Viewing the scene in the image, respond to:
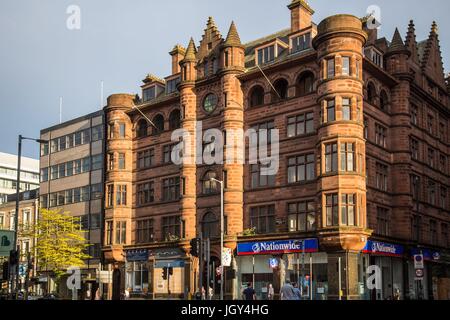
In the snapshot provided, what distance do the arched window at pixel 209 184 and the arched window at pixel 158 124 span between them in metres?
8.76

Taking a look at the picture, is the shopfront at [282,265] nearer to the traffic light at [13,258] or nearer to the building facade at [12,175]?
the traffic light at [13,258]

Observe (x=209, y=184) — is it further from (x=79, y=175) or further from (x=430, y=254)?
(x=79, y=175)

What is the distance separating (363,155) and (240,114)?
11.4 metres

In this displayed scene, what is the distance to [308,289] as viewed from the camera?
44250 millimetres

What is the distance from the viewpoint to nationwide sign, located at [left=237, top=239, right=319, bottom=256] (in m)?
43.9

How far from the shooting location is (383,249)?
46.3 m

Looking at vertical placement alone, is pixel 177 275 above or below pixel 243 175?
below

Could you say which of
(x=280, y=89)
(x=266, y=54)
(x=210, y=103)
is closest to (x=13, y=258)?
(x=210, y=103)

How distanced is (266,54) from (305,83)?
5529 mm

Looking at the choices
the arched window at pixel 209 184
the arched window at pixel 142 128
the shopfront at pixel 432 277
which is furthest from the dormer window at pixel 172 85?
the shopfront at pixel 432 277

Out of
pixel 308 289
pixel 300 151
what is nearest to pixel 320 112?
pixel 300 151

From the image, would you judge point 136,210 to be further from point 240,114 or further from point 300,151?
point 300,151

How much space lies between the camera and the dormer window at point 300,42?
Answer: 1918 inches

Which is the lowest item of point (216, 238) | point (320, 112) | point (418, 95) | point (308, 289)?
point (308, 289)
